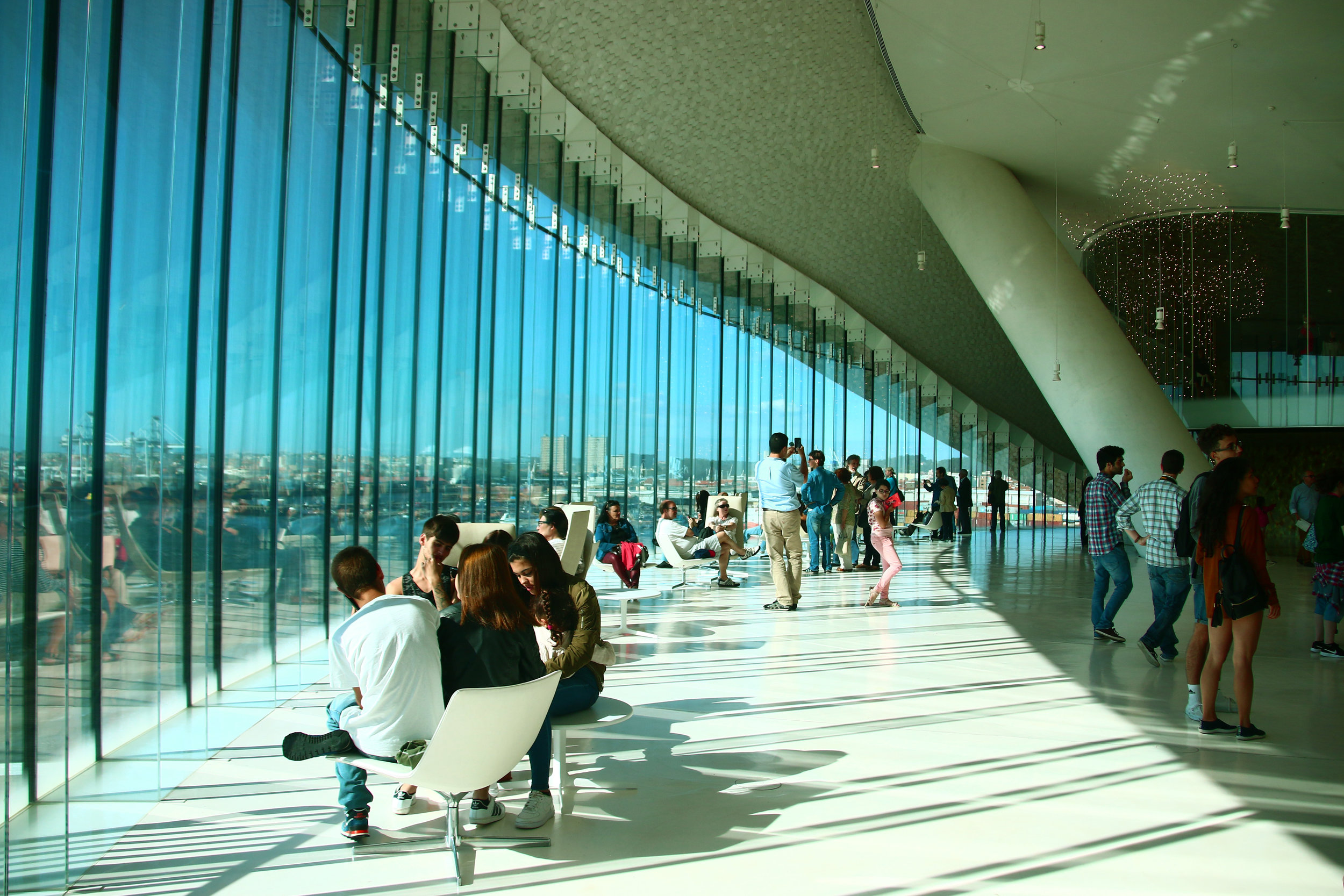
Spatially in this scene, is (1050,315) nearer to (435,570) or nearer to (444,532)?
(444,532)

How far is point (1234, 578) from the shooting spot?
15.5 ft

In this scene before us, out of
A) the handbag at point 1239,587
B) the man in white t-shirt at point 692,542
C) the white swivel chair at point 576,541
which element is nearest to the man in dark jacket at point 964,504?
the man in white t-shirt at point 692,542

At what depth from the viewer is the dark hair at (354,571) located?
348 cm

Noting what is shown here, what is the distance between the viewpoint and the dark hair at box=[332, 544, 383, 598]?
3484 mm

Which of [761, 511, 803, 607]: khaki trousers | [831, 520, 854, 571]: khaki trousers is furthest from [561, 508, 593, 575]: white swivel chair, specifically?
[831, 520, 854, 571]: khaki trousers

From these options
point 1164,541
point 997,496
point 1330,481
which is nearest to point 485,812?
point 1164,541

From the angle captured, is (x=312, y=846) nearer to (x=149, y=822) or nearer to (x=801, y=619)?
(x=149, y=822)

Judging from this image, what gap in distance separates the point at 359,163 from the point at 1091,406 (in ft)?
31.8

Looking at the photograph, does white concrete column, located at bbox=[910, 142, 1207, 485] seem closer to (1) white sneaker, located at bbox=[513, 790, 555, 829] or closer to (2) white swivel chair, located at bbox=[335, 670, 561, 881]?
(1) white sneaker, located at bbox=[513, 790, 555, 829]

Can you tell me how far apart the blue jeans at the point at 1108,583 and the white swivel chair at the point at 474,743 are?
18.0ft

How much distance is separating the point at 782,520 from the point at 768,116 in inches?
237

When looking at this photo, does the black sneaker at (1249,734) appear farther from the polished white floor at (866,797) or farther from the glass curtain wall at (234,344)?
the glass curtain wall at (234,344)

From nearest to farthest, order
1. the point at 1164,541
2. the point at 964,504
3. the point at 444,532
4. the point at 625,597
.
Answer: the point at 444,532
the point at 1164,541
the point at 625,597
the point at 964,504

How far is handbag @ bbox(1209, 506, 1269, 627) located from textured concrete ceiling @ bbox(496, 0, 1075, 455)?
25.4ft
